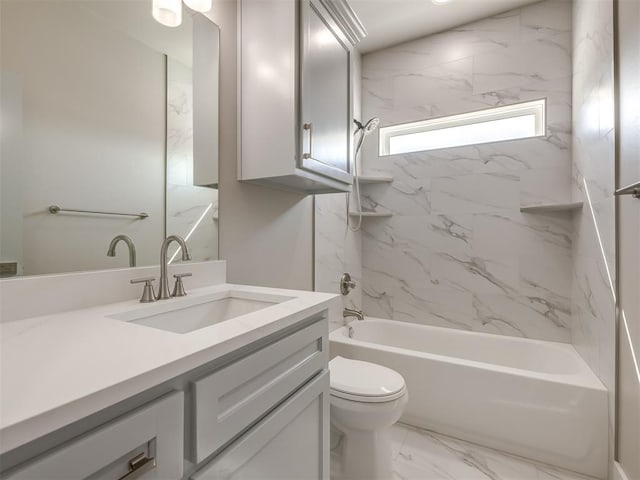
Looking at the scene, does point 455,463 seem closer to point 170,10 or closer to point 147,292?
point 147,292

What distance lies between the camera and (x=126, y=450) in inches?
18.1

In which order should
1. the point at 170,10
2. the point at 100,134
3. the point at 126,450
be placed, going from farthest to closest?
the point at 170,10
the point at 100,134
the point at 126,450

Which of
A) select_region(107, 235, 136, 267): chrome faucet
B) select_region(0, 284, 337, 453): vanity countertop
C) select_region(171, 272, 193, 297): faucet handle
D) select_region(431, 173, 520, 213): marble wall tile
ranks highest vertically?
select_region(431, 173, 520, 213): marble wall tile

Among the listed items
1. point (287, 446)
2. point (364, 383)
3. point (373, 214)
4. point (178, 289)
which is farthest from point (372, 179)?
point (287, 446)

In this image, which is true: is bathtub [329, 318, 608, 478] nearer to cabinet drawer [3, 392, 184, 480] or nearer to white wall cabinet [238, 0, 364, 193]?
white wall cabinet [238, 0, 364, 193]

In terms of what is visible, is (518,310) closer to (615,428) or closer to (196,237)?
(615,428)

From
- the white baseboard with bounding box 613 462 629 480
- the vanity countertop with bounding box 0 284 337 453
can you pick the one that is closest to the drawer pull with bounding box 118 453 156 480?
the vanity countertop with bounding box 0 284 337 453

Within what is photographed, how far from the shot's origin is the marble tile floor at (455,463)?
4.94 feet

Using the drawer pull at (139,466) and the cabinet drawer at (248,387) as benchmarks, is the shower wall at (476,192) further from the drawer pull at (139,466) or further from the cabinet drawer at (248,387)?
the drawer pull at (139,466)

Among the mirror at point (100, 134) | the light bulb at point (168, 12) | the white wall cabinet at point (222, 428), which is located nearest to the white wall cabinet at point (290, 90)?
the mirror at point (100, 134)

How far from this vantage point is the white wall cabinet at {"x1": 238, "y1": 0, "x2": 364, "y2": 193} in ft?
4.26

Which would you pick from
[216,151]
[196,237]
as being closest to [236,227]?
[196,237]

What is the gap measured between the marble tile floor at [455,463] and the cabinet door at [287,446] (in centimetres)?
77

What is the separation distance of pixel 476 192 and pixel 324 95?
5.06 feet
